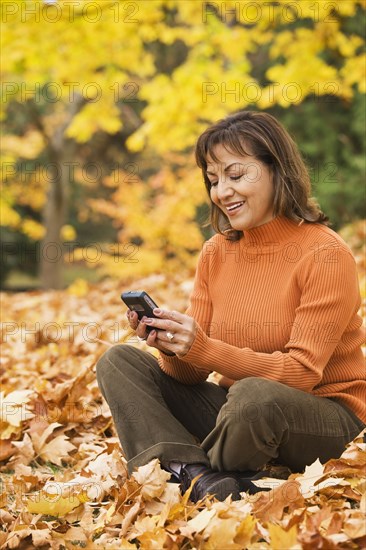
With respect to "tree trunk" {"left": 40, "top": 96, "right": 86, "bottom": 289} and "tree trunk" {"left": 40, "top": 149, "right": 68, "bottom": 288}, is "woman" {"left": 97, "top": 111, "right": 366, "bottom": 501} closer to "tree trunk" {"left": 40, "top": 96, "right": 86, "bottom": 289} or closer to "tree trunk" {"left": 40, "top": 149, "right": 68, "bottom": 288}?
"tree trunk" {"left": 40, "top": 96, "right": 86, "bottom": 289}

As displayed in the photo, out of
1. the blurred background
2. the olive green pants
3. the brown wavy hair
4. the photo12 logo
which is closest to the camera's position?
the olive green pants

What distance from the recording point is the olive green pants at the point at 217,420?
2291 mm

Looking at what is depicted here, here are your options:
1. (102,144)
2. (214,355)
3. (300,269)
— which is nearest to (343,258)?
(300,269)

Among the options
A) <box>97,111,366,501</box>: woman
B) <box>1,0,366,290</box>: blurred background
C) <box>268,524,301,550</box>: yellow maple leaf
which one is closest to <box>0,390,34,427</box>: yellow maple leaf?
<box>97,111,366,501</box>: woman

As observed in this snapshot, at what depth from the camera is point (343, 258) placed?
8.17 ft

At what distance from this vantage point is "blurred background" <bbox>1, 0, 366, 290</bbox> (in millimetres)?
6566

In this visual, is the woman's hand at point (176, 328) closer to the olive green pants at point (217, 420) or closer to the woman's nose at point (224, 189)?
the olive green pants at point (217, 420)

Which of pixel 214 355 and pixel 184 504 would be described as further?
pixel 214 355

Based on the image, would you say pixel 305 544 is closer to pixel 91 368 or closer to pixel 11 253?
pixel 91 368

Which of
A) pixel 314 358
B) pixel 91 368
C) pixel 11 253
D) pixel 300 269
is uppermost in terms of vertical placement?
pixel 300 269

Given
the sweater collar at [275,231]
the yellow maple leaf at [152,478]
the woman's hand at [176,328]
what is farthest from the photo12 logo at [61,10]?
the yellow maple leaf at [152,478]

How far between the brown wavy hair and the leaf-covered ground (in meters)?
0.90

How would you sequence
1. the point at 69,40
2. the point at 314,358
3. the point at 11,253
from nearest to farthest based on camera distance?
the point at 314,358, the point at 69,40, the point at 11,253

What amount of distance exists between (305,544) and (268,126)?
1522 mm
